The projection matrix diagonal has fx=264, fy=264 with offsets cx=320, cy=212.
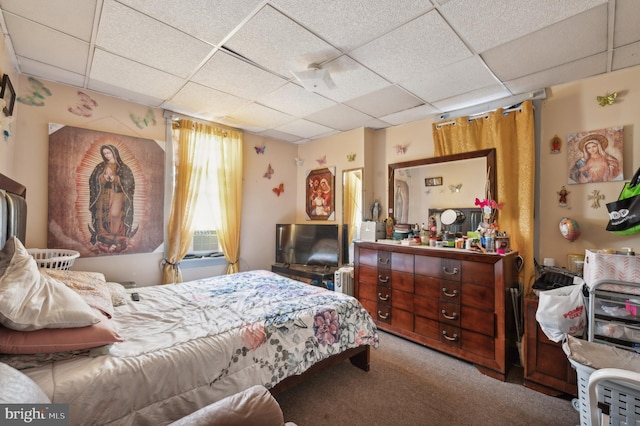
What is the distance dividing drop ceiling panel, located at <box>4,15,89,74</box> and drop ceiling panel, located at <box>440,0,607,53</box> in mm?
2541

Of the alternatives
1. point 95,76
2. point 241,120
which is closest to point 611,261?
point 241,120

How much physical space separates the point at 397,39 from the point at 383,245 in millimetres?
1944

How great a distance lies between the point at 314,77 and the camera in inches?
82.7

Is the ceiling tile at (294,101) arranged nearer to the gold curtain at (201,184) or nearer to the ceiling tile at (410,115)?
the ceiling tile at (410,115)

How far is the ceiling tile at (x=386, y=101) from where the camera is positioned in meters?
2.58

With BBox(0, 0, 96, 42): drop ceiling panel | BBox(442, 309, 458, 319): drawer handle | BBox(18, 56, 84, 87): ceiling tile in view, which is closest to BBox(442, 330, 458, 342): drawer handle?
BBox(442, 309, 458, 319): drawer handle

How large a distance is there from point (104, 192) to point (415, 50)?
321 cm

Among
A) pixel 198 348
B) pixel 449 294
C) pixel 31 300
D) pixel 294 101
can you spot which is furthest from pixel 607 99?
pixel 31 300

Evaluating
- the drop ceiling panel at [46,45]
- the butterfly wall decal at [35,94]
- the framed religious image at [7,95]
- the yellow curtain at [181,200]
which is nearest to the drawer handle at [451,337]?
the yellow curtain at [181,200]

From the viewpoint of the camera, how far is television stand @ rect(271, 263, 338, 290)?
3.54 meters

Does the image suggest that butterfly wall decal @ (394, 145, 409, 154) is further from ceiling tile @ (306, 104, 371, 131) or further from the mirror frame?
ceiling tile @ (306, 104, 371, 131)

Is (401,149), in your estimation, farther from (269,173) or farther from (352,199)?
(269,173)

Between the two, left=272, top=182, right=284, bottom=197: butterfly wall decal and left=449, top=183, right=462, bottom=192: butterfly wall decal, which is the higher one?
left=272, top=182, right=284, bottom=197: butterfly wall decal

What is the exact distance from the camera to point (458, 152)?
2924mm
